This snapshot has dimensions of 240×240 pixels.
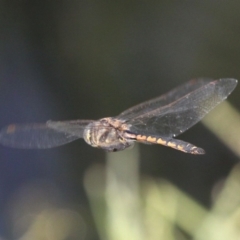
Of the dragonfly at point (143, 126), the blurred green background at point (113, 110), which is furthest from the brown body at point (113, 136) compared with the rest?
the blurred green background at point (113, 110)

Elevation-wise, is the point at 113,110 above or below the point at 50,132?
below

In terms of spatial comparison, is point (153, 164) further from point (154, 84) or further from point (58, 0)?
point (58, 0)

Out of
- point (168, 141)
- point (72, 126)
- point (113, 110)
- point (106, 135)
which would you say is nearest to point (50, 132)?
point (72, 126)

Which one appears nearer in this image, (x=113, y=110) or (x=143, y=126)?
(x=143, y=126)

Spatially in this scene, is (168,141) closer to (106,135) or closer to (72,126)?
(106,135)

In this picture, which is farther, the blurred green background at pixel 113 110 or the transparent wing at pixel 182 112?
the blurred green background at pixel 113 110

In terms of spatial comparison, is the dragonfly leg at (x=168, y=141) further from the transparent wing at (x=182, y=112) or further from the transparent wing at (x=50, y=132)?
the transparent wing at (x=50, y=132)

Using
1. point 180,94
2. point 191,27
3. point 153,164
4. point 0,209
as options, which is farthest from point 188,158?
point 0,209
